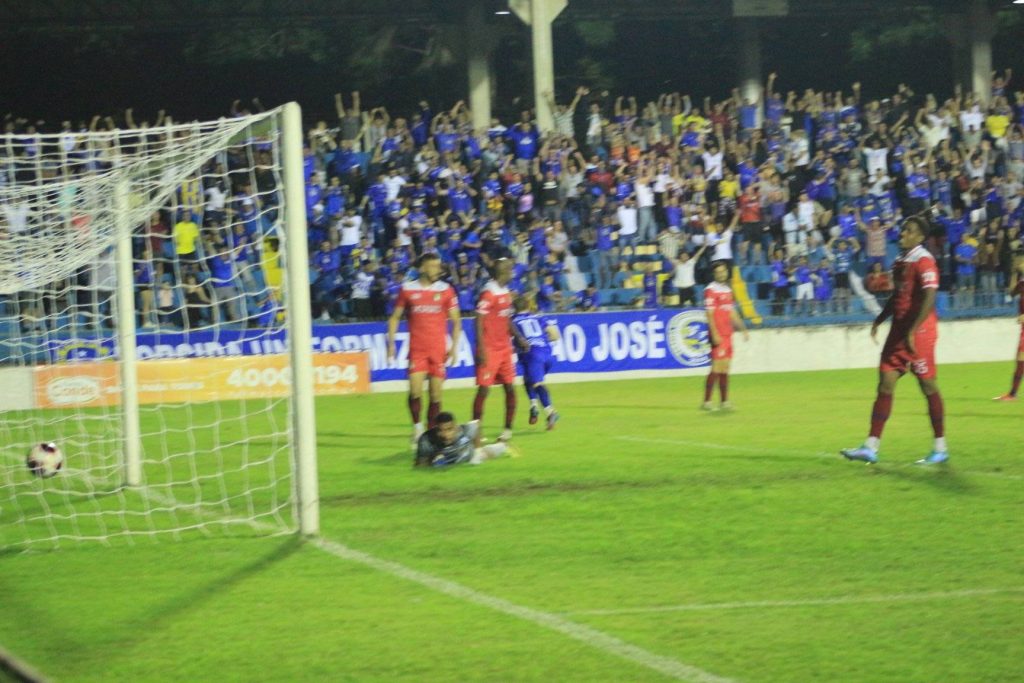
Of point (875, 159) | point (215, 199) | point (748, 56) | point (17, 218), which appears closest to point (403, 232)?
point (215, 199)

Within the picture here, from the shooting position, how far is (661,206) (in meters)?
26.9

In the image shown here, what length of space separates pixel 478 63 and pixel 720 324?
49.0 ft

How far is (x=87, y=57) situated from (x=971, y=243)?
23236 mm

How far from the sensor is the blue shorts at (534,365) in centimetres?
1546

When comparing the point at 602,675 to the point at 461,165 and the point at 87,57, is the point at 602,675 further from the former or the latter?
the point at 87,57

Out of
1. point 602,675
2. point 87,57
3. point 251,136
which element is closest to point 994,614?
point 602,675

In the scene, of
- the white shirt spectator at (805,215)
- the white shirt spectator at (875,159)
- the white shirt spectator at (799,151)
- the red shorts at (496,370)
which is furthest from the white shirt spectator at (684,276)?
the red shorts at (496,370)

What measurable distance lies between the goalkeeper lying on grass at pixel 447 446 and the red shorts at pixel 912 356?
3.71 m

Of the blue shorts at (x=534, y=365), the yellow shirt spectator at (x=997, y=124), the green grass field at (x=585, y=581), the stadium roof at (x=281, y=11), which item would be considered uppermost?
the stadium roof at (x=281, y=11)

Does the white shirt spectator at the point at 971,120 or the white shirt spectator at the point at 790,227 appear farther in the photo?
the white shirt spectator at the point at 971,120

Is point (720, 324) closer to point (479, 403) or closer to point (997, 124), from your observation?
point (479, 403)

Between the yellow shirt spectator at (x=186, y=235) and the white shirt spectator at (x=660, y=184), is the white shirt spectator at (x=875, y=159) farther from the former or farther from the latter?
the yellow shirt spectator at (x=186, y=235)

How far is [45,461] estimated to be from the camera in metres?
11.6

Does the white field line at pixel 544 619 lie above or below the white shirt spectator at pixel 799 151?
below
